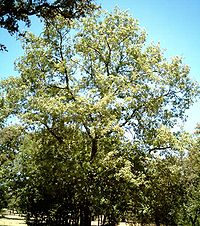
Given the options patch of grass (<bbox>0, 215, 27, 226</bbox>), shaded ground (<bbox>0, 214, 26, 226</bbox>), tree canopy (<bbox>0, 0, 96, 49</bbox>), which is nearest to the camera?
tree canopy (<bbox>0, 0, 96, 49</bbox>)

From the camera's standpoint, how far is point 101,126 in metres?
20.0

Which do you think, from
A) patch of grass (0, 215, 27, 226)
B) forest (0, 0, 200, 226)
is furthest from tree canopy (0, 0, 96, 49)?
patch of grass (0, 215, 27, 226)

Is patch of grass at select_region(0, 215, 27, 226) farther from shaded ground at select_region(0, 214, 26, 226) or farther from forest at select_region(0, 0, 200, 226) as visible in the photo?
forest at select_region(0, 0, 200, 226)

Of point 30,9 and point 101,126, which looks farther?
point 101,126

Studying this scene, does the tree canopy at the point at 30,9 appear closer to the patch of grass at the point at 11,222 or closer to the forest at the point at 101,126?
the forest at the point at 101,126

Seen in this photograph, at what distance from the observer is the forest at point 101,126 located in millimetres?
20188

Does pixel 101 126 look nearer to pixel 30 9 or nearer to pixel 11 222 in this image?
pixel 30 9

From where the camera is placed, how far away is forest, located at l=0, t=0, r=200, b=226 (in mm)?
20188

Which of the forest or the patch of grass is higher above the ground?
the forest

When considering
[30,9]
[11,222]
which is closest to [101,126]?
[30,9]

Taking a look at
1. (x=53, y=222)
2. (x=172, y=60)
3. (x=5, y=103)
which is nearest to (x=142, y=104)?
(x=172, y=60)

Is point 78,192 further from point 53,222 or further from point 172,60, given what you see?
point 172,60

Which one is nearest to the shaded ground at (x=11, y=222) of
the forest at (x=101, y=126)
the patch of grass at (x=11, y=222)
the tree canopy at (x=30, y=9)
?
the patch of grass at (x=11, y=222)

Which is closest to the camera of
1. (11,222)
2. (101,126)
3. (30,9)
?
(30,9)
